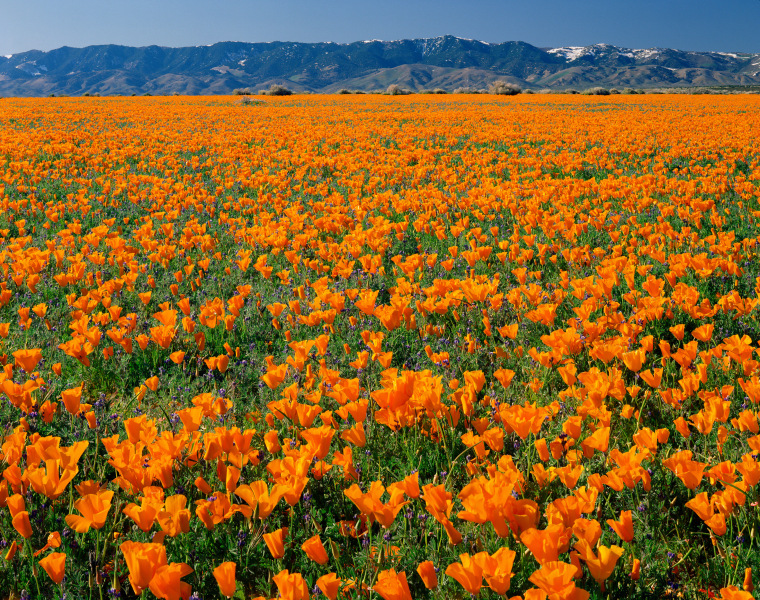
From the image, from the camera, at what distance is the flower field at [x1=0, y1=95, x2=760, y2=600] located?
1718mm

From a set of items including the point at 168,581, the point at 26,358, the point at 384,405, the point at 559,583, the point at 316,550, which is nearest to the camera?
the point at 559,583

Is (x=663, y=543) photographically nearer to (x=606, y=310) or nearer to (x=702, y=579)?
(x=702, y=579)

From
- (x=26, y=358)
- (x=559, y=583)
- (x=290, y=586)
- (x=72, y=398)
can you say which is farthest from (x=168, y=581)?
(x=26, y=358)

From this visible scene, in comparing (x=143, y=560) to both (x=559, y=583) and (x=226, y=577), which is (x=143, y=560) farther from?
(x=559, y=583)

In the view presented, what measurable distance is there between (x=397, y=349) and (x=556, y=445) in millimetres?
1662

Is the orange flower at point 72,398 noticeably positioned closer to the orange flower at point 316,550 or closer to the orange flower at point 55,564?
the orange flower at point 55,564

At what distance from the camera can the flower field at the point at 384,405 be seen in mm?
1718

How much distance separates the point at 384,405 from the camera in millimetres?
2291

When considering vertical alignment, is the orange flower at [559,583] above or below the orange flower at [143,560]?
above

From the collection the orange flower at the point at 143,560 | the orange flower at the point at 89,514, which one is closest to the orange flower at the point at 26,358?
the orange flower at the point at 89,514

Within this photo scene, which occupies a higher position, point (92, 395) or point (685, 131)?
point (685, 131)

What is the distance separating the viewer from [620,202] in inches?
287

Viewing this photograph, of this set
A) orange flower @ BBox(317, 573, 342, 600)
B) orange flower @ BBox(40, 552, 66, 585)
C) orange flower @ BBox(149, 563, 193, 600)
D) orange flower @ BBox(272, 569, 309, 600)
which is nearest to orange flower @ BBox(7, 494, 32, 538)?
orange flower @ BBox(40, 552, 66, 585)

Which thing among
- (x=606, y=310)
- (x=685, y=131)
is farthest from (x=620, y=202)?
(x=685, y=131)
